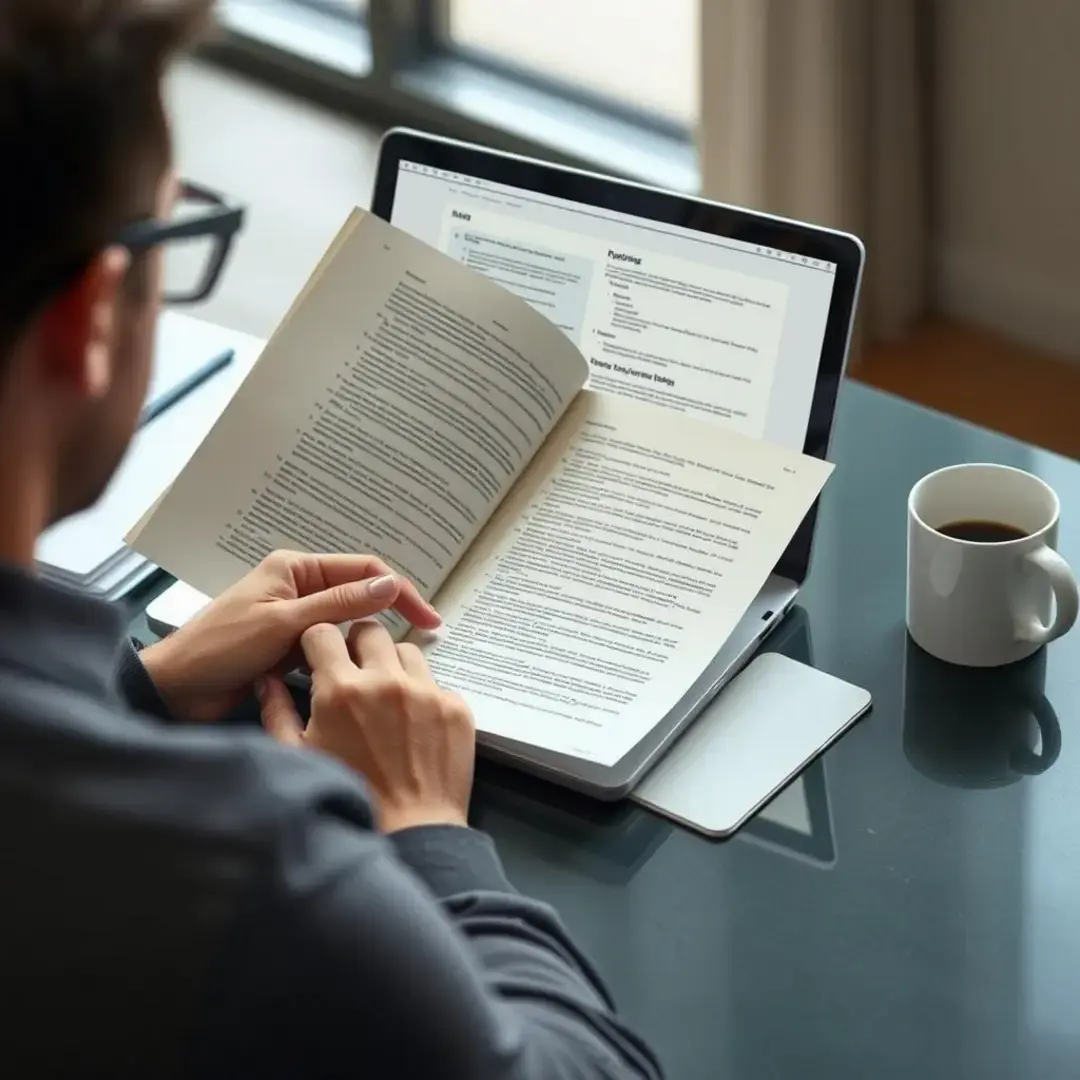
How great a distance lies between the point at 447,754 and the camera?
93 cm

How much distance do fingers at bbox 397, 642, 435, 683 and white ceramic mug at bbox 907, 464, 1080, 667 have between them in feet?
0.99

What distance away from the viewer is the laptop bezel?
1045 mm

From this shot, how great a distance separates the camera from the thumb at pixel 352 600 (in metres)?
1.01

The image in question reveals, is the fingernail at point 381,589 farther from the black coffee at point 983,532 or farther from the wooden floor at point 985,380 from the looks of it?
the wooden floor at point 985,380

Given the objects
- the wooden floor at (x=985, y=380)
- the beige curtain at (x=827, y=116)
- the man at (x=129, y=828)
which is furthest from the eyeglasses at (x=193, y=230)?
the wooden floor at (x=985, y=380)

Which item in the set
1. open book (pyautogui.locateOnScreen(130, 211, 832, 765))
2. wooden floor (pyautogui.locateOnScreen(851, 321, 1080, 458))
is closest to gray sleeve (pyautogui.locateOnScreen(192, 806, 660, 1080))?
open book (pyautogui.locateOnScreen(130, 211, 832, 765))

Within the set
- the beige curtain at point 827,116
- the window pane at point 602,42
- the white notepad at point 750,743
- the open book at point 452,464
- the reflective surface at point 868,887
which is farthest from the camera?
the window pane at point 602,42

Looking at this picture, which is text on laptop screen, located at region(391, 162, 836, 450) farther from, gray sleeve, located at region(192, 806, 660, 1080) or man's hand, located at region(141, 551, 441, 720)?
gray sleeve, located at region(192, 806, 660, 1080)

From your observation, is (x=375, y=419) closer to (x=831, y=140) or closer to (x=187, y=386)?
(x=187, y=386)

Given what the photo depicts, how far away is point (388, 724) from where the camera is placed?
0.93 metres

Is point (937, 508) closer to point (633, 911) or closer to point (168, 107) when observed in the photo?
point (633, 911)

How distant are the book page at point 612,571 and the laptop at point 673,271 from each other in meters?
0.02

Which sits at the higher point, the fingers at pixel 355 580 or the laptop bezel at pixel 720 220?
the laptop bezel at pixel 720 220

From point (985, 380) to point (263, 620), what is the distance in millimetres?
1833
